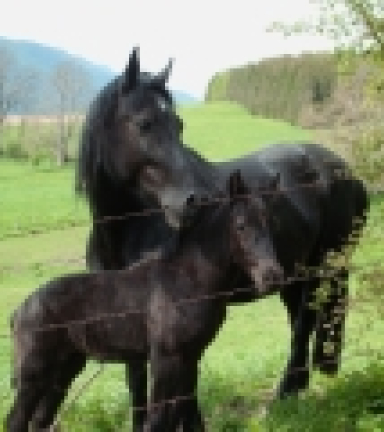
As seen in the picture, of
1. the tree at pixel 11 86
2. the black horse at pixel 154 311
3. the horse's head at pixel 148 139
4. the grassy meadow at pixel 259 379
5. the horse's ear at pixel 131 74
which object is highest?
the tree at pixel 11 86

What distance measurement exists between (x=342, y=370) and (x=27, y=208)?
19589mm

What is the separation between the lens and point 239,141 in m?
30.2

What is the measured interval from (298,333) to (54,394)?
188 centimetres

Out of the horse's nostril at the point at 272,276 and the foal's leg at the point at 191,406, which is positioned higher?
the horse's nostril at the point at 272,276

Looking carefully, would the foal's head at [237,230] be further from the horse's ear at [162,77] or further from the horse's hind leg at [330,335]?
the horse's hind leg at [330,335]

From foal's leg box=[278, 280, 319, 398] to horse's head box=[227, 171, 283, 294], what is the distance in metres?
1.44

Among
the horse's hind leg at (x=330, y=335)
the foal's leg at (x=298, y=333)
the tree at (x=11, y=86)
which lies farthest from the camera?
the tree at (x=11, y=86)

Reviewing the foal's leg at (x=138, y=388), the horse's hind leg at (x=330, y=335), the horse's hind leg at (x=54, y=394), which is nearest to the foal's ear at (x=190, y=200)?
the horse's hind leg at (x=54, y=394)

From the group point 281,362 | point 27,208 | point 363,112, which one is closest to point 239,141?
point 27,208

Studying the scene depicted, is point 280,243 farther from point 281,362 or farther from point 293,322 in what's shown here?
point 281,362

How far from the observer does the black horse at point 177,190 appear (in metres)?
3.56

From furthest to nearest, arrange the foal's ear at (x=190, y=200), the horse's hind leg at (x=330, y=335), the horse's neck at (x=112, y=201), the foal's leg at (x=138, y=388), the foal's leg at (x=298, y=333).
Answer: the foal's leg at (x=298, y=333) → the horse's hind leg at (x=330, y=335) → the foal's leg at (x=138, y=388) → the horse's neck at (x=112, y=201) → the foal's ear at (x=190, y=200)

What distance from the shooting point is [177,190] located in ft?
11.5

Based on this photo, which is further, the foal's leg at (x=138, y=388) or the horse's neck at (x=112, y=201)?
the foal's leg at (x=138, y=388)
